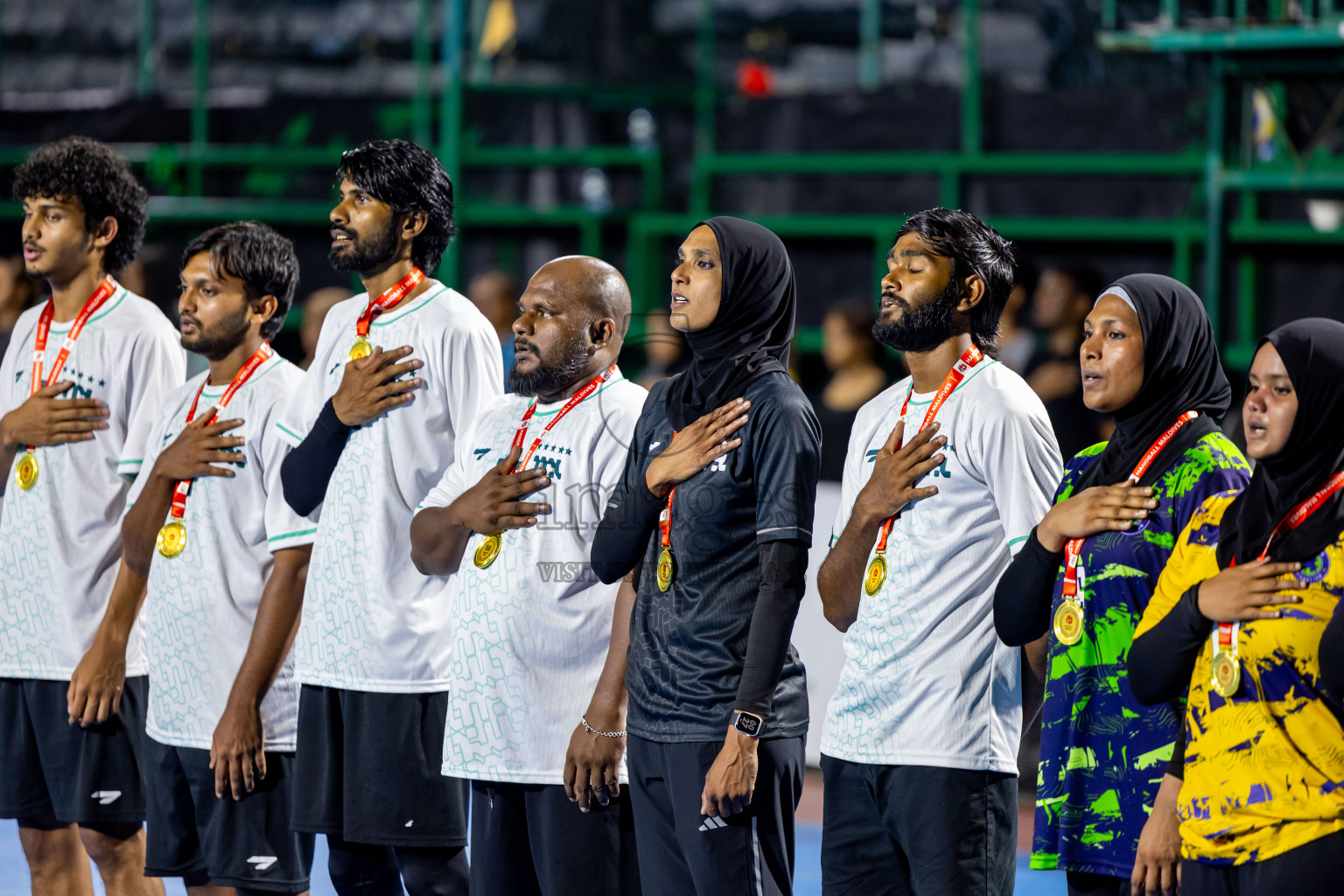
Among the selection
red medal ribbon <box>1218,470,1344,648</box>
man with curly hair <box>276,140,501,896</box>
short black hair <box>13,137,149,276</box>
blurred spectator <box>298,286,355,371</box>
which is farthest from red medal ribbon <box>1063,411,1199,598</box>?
blurred spectator <box>298,286,355,371</box>

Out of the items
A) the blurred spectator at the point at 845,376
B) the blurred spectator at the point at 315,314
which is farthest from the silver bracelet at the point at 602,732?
the blurred spectator at the point at 315,314

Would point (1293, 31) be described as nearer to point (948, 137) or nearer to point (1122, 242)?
point (1122, 242)

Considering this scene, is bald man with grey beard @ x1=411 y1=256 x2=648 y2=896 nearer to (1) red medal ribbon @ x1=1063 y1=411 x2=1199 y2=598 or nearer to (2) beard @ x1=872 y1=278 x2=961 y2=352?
(2) beard @ x1=872 y1=278 x2=961 y2=352

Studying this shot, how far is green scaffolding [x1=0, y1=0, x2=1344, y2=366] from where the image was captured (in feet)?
23.5

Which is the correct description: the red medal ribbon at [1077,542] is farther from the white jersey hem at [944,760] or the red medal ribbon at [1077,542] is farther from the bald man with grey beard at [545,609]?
the bald man with grey beard at [545,609]

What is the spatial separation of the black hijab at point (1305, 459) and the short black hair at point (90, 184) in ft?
11.2

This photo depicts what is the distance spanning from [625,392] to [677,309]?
40 cm

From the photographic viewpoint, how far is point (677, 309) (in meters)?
3.47

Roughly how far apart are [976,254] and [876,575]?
741 mm

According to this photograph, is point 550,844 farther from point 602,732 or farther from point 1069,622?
point 1069,622

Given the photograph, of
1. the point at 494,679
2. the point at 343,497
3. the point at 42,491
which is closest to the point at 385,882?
the point at 494,679

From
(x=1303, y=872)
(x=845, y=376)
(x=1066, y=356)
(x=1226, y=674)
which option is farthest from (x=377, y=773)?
(x=845, y=376)

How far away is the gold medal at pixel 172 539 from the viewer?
4.29 meters

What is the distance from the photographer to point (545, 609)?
12.2 ft
